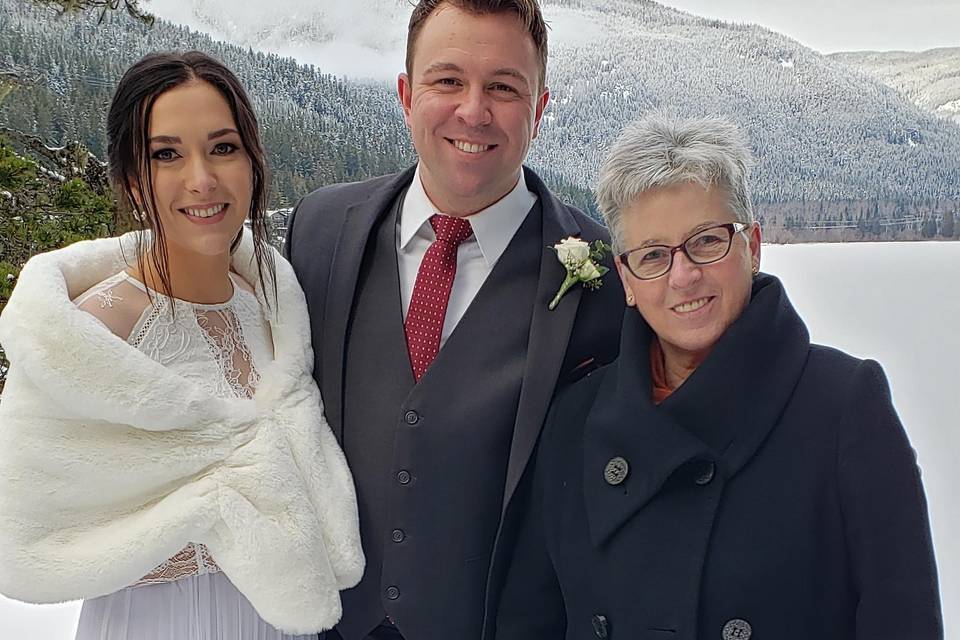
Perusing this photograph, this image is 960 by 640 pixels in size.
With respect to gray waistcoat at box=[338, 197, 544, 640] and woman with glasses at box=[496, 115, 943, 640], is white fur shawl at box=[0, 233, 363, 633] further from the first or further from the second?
woman with glasses at box=[496, 115, 943, 640]

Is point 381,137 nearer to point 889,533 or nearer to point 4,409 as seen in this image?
point 4,409

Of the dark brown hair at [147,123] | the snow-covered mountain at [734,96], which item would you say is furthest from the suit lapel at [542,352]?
the snow-covered mountain at [734,96]

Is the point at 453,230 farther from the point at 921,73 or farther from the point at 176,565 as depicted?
the point at 921,73

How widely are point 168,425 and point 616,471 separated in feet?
2.09

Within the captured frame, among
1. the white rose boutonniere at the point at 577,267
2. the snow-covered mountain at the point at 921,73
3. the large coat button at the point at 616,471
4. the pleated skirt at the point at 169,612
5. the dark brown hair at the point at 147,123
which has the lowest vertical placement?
the pleated skirt at the point at 169,612

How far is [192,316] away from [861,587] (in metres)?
1.00

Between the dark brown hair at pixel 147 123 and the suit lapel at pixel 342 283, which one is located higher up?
the dark brown hair at pixel 147 123

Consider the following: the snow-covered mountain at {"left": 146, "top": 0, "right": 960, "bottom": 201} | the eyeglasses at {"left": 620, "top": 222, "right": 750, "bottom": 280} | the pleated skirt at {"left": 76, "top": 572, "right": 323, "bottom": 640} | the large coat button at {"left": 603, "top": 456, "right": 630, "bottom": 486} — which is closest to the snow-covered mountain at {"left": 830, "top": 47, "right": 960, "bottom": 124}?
the snow-covered mountain at {"left": 146, "top": 0, "right": 960, "bottom": 201}

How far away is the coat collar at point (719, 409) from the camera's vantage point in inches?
43.1

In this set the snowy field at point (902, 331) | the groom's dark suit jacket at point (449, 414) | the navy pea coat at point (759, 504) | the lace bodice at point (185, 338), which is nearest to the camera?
the navy pea coat at point (759, 504)

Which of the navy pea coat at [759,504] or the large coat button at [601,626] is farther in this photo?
the large coat button at [601,626]

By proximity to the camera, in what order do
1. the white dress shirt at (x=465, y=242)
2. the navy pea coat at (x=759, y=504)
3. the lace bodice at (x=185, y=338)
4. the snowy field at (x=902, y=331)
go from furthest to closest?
the snowy field at (x=902, y=331), the white dress shirt at (x=465, y=242), the lace bodice at (x=185, y=338), the navy pea coat at (x=759, y=504)

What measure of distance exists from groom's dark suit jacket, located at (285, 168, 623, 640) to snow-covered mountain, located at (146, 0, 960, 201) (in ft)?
4.73

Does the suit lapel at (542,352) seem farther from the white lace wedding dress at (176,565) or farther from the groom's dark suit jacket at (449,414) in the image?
the white lace wedding dress at (176,565)
